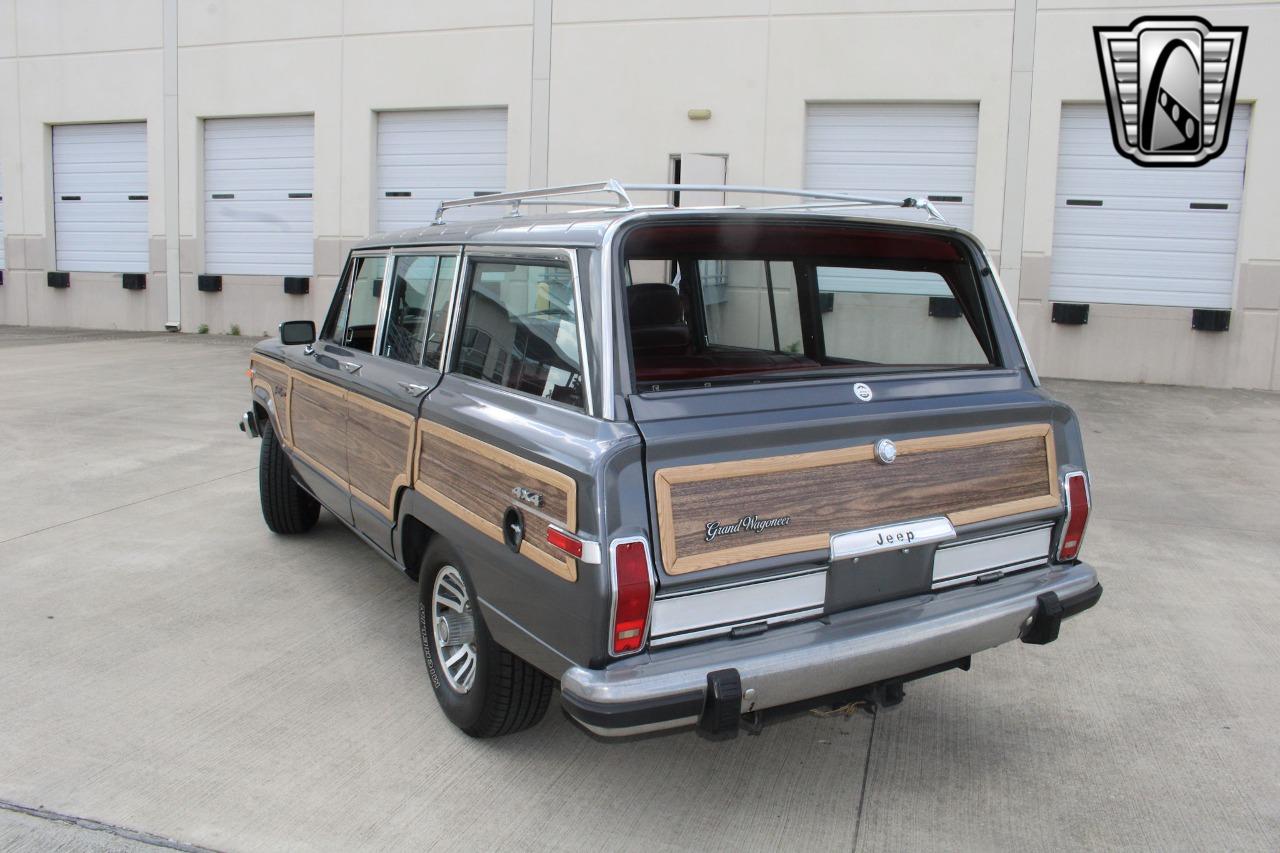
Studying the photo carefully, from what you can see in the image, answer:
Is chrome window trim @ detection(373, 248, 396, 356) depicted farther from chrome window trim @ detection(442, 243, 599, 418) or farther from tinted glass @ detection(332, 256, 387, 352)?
chrome window trim @ detection(442, 243, 599, 418)

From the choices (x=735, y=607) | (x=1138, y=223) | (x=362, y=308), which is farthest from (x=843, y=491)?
(x=1138, y=223)

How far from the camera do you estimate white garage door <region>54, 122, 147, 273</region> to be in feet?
58.6

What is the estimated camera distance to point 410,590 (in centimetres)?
504

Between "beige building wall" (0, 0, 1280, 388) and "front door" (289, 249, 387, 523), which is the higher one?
"beige building wall" (0, 0, 1280, 388)

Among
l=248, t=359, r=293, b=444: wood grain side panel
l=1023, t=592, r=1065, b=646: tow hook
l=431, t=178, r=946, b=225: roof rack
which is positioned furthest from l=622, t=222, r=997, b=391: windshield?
l=248, t=359, r=293, b=444: wood grain side panel

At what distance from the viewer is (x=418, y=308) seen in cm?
412

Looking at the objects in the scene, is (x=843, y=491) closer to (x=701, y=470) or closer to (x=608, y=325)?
(x=701, y=470)

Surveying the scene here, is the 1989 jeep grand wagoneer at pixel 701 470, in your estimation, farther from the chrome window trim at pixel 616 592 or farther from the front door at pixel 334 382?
the front door at pixel 334 382

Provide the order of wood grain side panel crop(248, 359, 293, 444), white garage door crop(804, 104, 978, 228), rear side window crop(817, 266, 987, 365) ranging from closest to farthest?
rear side window crop(817, 266, 987, 365) < wood grain side panel crop(248, 359, 293, 444) < white garage door crop(804, 104, 978, 228)

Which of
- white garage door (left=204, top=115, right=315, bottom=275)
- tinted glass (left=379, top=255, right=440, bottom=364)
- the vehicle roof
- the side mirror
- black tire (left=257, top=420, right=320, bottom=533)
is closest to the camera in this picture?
the vehicle roof

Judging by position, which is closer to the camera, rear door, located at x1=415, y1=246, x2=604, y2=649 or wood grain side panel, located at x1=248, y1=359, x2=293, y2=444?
rear door, located at x1=415, y1=246, x2=604, y2=649

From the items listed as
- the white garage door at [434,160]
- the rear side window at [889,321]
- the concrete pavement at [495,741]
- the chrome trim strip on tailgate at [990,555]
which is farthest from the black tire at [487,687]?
the white garage door at [434,160]

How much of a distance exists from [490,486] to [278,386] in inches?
108

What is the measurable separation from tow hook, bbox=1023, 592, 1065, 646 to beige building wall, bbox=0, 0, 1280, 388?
1074cm
